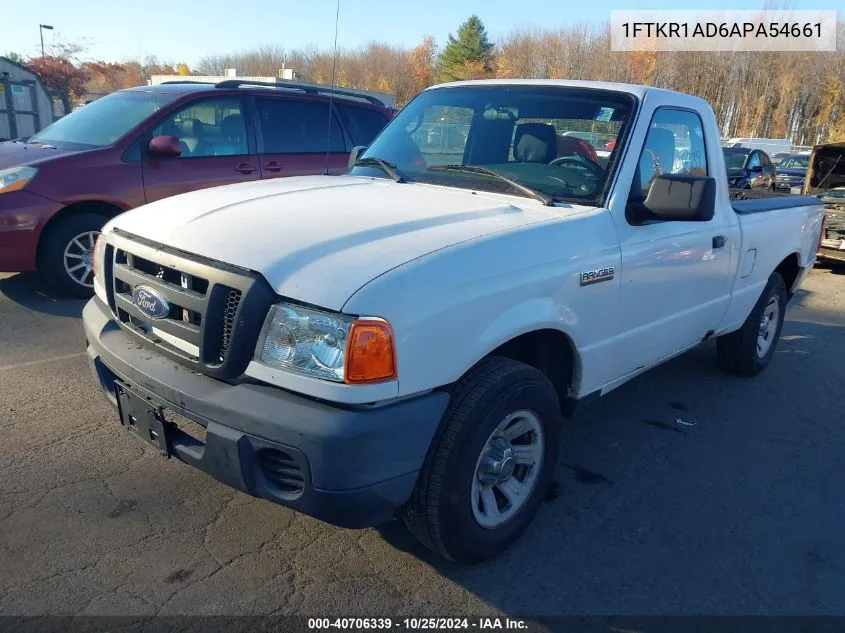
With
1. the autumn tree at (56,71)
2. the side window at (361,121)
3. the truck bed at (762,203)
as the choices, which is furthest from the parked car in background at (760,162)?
the autumn tree at (56,71)

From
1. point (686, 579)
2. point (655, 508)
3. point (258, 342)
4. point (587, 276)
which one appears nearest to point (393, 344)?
point (258, 342)

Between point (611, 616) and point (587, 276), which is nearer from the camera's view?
point (611, 616)

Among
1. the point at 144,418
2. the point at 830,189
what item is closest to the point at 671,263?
the point at 144,418

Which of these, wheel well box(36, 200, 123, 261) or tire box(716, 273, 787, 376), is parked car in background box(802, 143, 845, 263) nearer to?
tire box(716, 273, 787, 376)

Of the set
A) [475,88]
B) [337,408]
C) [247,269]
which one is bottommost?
[337,408]

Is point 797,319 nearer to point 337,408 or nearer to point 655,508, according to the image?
point 655,508

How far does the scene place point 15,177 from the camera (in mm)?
5680

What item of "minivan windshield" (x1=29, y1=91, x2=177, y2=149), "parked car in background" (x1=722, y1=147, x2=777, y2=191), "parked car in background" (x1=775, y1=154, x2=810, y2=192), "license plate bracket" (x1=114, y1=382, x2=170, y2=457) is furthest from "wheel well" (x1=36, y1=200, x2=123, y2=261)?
"parked car in background" (x1=775, y1=154, x2=810, y2=192)

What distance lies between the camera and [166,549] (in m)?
2.81

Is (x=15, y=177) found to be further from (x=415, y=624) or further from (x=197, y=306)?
(x=415, y=624)

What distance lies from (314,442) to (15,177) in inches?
190

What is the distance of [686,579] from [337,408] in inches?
65.6

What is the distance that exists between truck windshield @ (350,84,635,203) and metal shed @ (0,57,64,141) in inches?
743

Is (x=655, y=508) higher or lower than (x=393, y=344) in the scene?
lower
